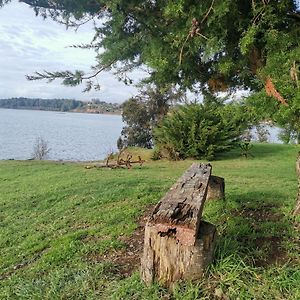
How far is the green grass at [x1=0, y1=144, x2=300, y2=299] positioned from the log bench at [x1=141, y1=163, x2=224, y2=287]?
0.08 metres

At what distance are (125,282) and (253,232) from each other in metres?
1.48

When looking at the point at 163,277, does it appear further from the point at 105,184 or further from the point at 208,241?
the point at 105,184

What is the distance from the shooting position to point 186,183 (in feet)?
11.3

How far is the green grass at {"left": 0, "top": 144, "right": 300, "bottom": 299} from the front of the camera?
2508 millimetres

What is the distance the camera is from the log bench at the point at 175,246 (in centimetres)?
238

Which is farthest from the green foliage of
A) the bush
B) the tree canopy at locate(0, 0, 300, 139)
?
the tree canopy at locate(0, 0, 300, 139)

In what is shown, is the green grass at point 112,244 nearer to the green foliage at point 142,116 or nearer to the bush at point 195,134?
the bush at point 195,134

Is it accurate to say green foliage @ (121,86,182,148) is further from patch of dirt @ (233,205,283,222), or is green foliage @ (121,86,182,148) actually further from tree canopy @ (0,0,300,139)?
tree canopy @ (0,0,300,139)

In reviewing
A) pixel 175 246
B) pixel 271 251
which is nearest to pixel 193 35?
pixel 175 246

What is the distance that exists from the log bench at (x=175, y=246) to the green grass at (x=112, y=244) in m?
0.08

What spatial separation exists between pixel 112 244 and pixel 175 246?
1.45 m

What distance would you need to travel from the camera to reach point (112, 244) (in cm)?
369

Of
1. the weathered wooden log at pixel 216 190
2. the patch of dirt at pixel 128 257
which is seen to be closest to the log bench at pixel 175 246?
the patch of dirt at pixel 128 257

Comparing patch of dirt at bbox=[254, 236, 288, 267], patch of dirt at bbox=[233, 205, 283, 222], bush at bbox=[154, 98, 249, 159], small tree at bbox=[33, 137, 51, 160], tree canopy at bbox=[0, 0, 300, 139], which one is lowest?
small tree at bbox=[33, 137, 51, 160]
